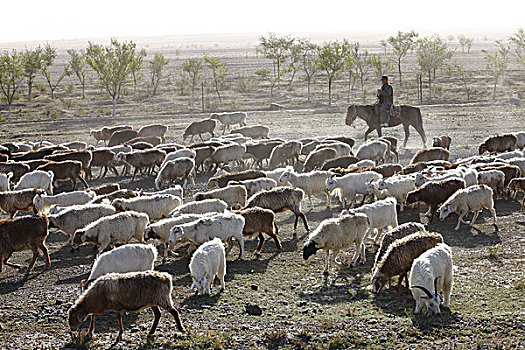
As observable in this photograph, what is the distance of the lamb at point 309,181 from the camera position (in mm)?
14539

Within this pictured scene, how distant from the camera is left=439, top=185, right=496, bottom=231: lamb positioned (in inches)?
475

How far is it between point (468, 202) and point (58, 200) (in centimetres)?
948

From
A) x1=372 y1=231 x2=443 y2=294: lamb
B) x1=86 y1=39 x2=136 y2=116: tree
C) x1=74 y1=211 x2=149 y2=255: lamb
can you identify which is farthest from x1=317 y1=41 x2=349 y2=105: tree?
x1=372 y1=231 x2=443 y2=294: lamb

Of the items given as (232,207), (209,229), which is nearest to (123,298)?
(209,229)

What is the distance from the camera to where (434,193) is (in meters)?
12.8

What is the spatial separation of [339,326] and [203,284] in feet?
7.84

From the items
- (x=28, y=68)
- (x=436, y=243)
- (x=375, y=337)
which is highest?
(x=28, y=68)

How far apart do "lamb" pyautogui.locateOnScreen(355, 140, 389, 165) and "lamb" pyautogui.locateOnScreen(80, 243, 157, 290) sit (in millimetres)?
10511

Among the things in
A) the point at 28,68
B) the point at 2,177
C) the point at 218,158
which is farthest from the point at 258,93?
the point at 2,177

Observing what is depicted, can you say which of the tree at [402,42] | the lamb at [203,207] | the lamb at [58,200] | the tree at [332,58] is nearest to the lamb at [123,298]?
the lamb at [203,207]

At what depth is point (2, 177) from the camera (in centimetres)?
1568

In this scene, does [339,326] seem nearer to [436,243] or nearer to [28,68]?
[436,243]

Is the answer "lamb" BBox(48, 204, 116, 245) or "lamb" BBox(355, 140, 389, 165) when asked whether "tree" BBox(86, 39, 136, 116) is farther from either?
"lamb" BBox(48, 204, 116, 245)

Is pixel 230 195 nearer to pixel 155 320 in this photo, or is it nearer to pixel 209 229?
pixel 209 229
